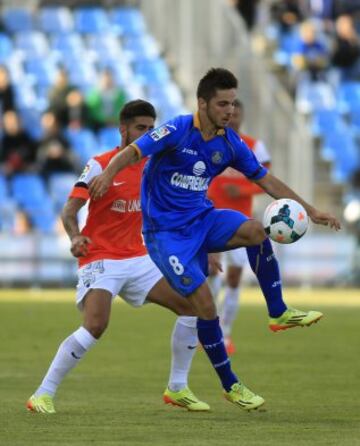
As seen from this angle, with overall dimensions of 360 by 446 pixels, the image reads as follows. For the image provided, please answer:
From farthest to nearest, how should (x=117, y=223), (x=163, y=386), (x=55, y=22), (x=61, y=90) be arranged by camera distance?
(x=55, y=22)
(x=61, y=90)
(x=163, y=386)
(x=117, y=223)

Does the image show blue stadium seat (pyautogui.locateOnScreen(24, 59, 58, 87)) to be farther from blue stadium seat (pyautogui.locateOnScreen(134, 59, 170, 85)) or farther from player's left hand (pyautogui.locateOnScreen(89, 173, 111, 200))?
player's left hand (pyautogui.locateOnScreen(89, 173, 111, 200))

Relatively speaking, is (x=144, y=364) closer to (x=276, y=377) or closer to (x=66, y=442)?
(x=276, y=377)

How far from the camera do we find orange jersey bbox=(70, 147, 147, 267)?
34.0 feet

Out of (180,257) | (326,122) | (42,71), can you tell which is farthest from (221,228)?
(326,122)

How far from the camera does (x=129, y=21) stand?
33.1 meters

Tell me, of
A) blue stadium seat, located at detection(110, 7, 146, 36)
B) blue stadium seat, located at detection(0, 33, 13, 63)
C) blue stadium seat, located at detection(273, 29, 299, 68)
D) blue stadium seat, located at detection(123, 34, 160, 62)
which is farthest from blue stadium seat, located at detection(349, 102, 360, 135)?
blue stadium seat, located at detection(0, 33, 13, 63)

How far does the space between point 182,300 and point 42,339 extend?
6039 millimetres

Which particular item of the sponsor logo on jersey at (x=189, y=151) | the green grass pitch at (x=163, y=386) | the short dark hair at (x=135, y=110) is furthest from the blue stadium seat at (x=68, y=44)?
the sponsor logo on jersey at (x=189, y=151)

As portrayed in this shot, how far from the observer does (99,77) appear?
3084 cm

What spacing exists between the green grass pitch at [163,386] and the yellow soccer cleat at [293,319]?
598 millimetres

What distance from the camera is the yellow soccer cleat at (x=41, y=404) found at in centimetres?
969

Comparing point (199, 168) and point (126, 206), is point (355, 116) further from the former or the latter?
point (199, 168)

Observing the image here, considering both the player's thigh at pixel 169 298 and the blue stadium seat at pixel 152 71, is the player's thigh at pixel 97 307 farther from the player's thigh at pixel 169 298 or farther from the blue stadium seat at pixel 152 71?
the blue stadium seat at pixel 152 71

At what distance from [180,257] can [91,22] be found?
23707mm
